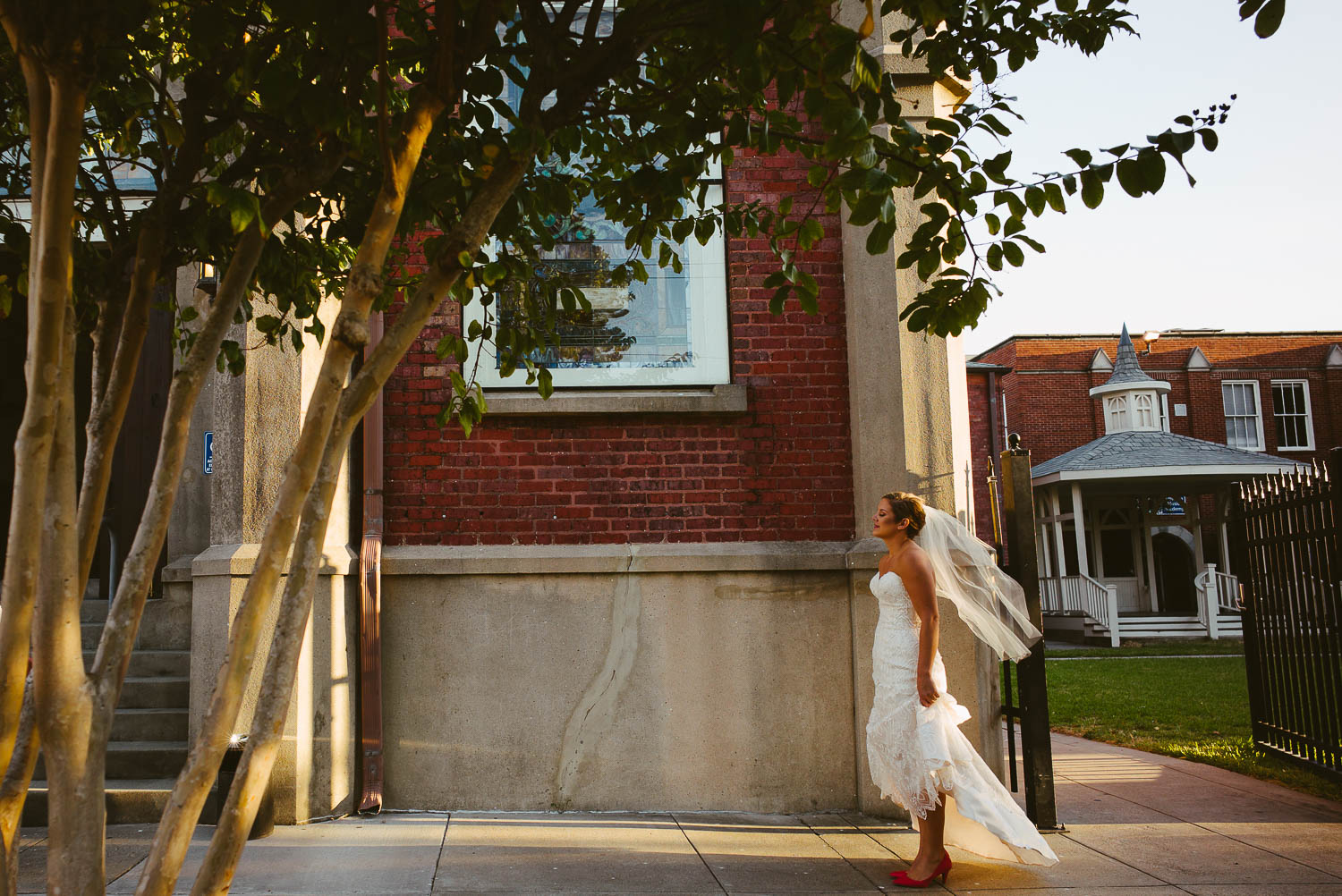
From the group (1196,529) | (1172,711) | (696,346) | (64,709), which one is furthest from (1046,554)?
(64,709)

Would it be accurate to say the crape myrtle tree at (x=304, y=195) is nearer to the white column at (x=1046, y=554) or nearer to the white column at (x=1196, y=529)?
the white column at (x=1196, y=529)

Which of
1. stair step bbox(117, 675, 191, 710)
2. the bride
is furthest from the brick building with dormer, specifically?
stair step bbox(117, 675, 191, 710)

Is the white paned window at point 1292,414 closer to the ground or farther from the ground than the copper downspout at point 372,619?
farther from the ground

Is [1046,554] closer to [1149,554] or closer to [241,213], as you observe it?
[1149,554]

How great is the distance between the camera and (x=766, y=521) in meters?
6.79

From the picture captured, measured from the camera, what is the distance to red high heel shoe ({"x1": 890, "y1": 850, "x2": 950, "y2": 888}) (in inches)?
196

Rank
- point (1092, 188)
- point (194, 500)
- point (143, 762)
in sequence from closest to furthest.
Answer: point (1092, 188) < point (143, 762) < point (194, 500)

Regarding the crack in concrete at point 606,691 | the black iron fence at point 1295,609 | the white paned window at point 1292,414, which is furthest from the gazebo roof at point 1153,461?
the crack in concrete at point 606,691

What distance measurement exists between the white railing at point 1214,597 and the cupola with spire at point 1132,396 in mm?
6076

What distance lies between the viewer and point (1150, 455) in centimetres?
2709

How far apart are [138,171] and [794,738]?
6.43 metres

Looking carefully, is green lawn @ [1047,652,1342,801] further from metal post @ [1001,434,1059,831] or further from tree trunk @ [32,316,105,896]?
tree trunk @ [32,316,105,896]

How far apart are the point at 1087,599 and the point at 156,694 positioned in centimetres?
2302

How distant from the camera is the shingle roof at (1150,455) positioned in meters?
26.3
